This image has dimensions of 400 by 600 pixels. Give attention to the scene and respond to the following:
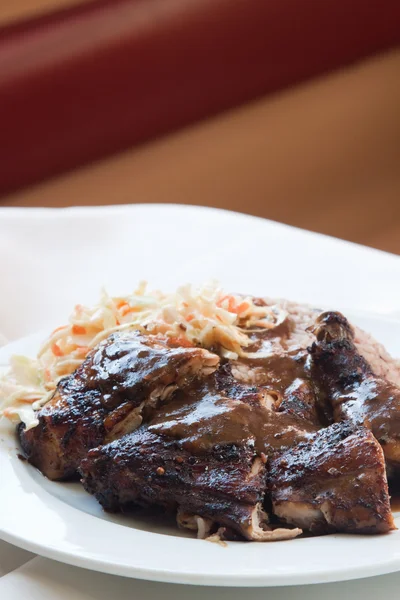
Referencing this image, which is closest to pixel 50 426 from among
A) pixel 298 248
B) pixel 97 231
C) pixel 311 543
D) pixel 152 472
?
pixel 152 472

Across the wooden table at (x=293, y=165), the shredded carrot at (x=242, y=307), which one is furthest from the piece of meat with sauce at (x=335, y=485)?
the wooden table at (x=293, y=165)

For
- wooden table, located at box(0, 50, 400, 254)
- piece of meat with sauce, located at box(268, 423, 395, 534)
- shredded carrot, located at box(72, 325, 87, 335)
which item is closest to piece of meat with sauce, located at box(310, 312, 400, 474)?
piece of meat with sauce, located at box(268, 423, 395, 534)

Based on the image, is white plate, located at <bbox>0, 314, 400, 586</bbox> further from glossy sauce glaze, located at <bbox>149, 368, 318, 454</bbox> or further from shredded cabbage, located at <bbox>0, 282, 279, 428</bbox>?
shredded cabbage, located at <bbox>0, 282, 279, 428</bbox>

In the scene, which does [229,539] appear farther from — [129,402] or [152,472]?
[129,402]

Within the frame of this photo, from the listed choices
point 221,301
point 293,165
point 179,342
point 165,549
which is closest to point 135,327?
point 179,342

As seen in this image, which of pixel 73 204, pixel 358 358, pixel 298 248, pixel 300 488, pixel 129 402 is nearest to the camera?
pixel 300 488

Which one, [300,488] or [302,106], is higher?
[302,106]

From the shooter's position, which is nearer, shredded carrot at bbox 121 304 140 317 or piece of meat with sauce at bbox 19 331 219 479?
piece of meat with sauce at bbox 19 331 219 479

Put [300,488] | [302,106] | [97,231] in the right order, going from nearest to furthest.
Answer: [300,488], [97,231], [302,106]

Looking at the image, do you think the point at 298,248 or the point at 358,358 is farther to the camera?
the point at 298,248
